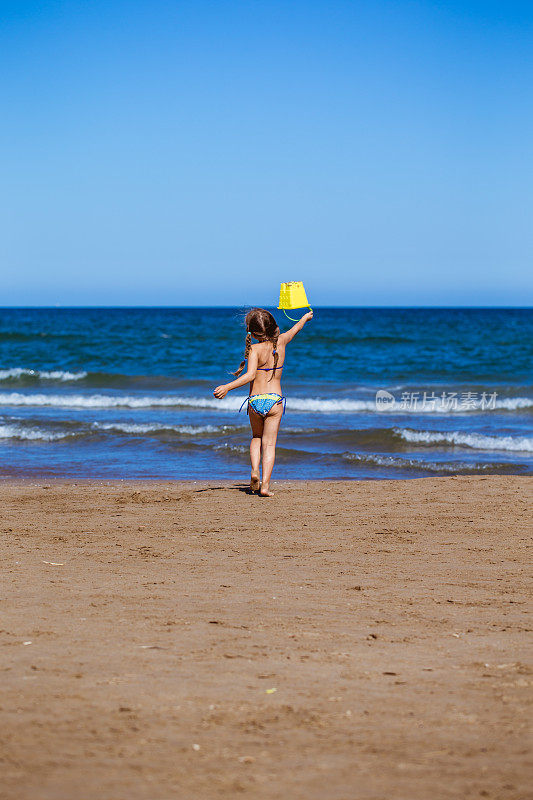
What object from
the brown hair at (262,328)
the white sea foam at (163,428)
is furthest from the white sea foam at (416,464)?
the brown hair at (262,328)

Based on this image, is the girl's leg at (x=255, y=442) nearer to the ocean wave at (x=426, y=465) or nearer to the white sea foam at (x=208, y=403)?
the ocean wave at (x=426, y=465)

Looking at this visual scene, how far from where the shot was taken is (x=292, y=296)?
7258 millimetres

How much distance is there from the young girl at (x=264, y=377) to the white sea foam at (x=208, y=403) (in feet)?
29.6

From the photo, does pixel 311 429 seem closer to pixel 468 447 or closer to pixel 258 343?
pixel 468 447

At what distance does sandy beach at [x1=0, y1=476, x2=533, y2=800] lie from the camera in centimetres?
241

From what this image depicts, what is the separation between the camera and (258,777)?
2.36 metres

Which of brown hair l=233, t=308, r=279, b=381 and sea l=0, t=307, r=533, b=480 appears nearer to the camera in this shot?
brown hair l=233, t=308, r=279, b=381

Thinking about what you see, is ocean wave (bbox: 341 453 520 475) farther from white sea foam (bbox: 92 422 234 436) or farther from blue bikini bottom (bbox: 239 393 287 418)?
blue bikini bottom (bbox: 239 393 287 418)

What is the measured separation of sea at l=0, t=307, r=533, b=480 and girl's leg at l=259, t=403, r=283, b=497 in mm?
610

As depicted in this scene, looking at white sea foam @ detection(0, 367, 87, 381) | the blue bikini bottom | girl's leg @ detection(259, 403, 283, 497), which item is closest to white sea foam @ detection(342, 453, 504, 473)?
girl's leg @ detection(259, 403, 283, 497)

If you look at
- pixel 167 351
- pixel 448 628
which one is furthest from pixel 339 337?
pixel 448 628

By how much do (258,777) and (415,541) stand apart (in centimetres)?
391

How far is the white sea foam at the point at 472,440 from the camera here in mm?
11836

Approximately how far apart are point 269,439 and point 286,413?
8814mm
